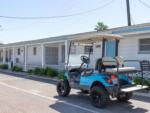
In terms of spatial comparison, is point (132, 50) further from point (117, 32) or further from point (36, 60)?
point (36, 60)

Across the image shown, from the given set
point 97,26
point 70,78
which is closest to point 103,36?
point 70,78

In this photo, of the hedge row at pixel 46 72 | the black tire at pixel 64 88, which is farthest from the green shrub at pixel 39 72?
the black tire at pixel 64 88

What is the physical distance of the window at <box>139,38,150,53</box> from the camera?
12.8m

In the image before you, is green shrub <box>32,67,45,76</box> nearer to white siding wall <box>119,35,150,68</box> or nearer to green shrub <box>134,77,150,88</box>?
white siding wall <box>119,35,150,68</box>

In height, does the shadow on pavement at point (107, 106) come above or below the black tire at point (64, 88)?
below

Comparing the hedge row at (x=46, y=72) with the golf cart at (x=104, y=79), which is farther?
the hedge row at (x=46, y=72)

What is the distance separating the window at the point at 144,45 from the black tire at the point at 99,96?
22.2 feet

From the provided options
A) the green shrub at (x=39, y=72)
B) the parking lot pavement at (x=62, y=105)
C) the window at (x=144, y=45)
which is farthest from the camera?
the green shrub at (x=39, y=72)

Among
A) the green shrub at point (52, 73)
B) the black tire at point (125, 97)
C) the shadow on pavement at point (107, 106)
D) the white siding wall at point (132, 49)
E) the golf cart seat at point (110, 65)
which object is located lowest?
the shadow on pavement at point (107, 106)

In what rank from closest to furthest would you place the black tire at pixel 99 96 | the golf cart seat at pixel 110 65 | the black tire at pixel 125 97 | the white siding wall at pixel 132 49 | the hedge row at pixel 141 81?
the black tire at pixel 99 96 < the golf cart seat at pixel 110 65 < the black tire at pixel 125 97 < the hedge row at pixel 141 81 < the white siding wall at pixel 132 49

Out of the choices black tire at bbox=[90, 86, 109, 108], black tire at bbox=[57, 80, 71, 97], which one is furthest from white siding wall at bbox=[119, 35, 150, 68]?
black tire at bbox=[90, 86, 109, 108]

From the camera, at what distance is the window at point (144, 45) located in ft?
41.9

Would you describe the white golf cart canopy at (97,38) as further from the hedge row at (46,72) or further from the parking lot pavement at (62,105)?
the hedge row at (46,72)

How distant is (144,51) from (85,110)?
742 centimetres
